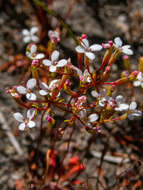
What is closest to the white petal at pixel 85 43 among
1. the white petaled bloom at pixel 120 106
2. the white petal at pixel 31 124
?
the white petaled bloom at pixel 120 106

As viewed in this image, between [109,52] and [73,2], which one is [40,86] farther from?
[73,2]

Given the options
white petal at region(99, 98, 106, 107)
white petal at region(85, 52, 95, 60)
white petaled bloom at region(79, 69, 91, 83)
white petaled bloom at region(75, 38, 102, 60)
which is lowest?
white petal at region(99, 98, 106, 107)

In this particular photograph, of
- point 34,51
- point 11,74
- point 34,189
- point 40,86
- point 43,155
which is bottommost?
point 34,189

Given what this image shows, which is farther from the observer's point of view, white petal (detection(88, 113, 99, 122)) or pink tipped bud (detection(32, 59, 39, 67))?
white petal (detection(88, 113, 99, 122))

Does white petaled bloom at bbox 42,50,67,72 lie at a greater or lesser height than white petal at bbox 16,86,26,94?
greater

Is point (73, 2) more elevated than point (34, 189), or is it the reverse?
point (73, 2)

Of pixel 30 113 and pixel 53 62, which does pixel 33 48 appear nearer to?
pixel 53 62

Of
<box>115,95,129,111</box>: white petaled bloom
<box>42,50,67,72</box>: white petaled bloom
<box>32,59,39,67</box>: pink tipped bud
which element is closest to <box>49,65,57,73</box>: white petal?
<box>42,50,67,72</box>: white petaled bloom

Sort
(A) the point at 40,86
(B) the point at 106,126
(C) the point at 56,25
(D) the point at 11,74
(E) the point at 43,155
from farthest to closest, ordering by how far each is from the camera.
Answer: (C) the point at 56,25
(D) the point at 11,74
(B) the point at 106,126
(E) the point at 43,155
(A) the point at 40,86

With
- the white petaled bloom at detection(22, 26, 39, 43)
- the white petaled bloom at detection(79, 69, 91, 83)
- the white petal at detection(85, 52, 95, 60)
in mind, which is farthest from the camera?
the white petaled bloom at detection(22, 26, 39, 43)

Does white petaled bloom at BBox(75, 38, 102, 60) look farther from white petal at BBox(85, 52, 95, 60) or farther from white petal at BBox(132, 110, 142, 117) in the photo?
white petal at BBox(132, 110, 142, 117)

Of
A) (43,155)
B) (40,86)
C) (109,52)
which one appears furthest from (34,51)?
(43,155)
